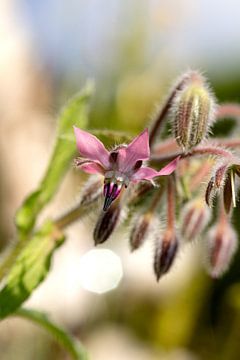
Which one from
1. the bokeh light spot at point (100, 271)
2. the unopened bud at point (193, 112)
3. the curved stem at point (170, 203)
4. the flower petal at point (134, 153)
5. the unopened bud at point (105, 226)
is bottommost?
the unopened bud at point (105, 226)

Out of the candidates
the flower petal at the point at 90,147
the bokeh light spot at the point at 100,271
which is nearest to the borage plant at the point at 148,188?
the flower petal at the point at 90,147

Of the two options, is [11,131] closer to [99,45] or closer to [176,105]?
[99,45]

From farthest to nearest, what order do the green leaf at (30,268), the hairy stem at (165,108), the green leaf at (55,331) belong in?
the green leaf at (55,331) < the green leaf at (30,268) < the hairy stem at (165,108)

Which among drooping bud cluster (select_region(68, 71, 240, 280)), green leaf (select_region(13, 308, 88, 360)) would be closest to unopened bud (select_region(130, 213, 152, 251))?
drooping bud cluster (select_region(68, 71, 240, 280))

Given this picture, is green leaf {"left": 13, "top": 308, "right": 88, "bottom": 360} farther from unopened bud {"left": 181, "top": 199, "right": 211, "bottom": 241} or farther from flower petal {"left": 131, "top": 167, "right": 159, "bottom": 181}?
flower petal {"left": 131, "top": 167, "right": 159, "bottom": 181}

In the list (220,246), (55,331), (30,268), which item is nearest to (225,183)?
(220,246)

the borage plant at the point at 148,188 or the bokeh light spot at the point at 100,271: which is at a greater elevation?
the bokeh light spot at the point at 100,271

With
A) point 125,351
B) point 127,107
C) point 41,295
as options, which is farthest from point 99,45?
point 125,351

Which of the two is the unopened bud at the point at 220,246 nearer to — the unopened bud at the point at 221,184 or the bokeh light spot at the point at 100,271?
the unopened bud at the point at 221,184
